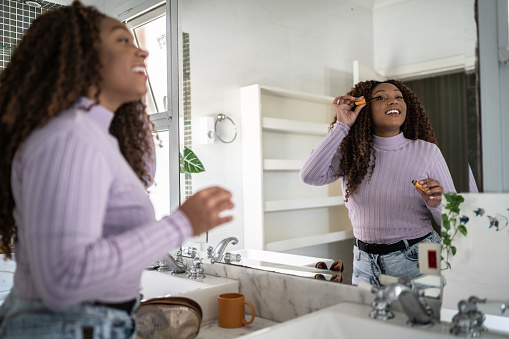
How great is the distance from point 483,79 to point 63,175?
1.00m

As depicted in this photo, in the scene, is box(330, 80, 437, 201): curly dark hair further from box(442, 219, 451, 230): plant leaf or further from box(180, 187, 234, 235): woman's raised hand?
box(180, 187, 234, 235): woman's raised hand

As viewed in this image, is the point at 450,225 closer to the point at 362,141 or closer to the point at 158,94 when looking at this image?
the point at 362,141

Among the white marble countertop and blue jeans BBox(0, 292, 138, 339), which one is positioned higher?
blue jeans BBox(0, 292, 138, 339)

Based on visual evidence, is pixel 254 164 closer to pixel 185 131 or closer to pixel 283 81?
pixel 283 81

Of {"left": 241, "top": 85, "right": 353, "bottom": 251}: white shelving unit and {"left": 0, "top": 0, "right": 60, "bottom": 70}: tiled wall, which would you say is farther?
{"left": 0, "top": 0, "right": 60, "bottom": 70}: tiled wall

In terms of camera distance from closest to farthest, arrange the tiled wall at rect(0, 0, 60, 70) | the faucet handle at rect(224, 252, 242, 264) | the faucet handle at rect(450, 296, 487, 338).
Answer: the faucet handle at rect(450, 296, 487, 338) → the faucet handle at rect(224, 252, 242, 264) → the tiled wall at rect(0, 0, 60, 70)

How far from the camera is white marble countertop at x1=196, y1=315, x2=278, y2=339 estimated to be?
1311 millimetres

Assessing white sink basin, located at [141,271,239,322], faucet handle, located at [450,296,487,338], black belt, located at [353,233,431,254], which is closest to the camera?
faucet handle, located at [450,296,487,338]

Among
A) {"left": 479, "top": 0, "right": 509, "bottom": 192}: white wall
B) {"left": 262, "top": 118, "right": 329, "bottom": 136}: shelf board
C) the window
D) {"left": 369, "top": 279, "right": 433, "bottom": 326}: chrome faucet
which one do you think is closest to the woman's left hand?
{"left": 479, "top": 0, "right": 509, "bottom": 192}: white wall

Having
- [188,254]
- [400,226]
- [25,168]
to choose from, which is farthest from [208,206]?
[188,254]

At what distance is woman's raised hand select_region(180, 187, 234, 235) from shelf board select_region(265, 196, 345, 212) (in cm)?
65

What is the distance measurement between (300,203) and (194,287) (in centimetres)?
50

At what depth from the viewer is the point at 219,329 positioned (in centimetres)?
137

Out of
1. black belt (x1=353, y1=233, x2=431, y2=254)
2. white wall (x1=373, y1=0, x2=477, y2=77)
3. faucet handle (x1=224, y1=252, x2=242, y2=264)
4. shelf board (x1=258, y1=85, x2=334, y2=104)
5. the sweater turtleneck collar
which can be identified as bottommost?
faucet handle (x1=224, y1=252, x2=242, y2=264)
